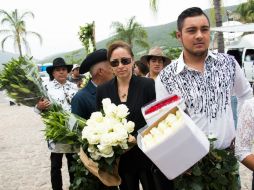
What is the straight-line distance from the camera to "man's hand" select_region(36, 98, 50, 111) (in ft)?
11.7

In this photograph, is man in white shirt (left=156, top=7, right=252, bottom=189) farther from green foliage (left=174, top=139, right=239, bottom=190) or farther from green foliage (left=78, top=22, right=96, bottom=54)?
green foliage (left=78, top=22, right=96, bottom=54)

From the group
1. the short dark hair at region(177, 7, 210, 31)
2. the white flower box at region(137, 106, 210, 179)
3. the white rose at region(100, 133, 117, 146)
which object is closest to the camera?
the white flower box at region(137, 106, 210, 179)

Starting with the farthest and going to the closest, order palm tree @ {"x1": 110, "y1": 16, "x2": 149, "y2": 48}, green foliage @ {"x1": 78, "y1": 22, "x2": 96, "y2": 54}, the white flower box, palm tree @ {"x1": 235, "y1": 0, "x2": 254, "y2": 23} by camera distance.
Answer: palm tree @ {"x1": 110, "y1": 16, "x2": 149, "y2": 48}
palm tree @ {"x1": 235, "y1": 0, "x2": 254, "y2": 23}
green foliage @ {"x1": 78, "y1": 22, "x2": 96, "y2": 54}
the white flower box

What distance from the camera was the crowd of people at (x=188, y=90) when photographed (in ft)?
8.05

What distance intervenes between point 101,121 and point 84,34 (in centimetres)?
159

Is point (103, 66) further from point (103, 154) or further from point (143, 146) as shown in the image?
point (143, 146)

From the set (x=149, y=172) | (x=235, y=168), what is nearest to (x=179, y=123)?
(x=235, y=168)

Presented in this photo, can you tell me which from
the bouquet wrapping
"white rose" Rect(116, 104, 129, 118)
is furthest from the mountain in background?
the bouquet wrapping

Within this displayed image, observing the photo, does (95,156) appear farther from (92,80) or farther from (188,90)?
(92,80)

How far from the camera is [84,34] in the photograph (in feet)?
12.8

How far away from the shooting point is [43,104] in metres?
3.60

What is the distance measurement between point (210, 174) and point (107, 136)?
0.65 m

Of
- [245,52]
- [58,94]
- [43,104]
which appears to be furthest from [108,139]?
[245,52]

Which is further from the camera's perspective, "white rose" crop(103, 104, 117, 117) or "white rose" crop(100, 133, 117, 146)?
"white rose" crop(103, 104, 117, 117)
